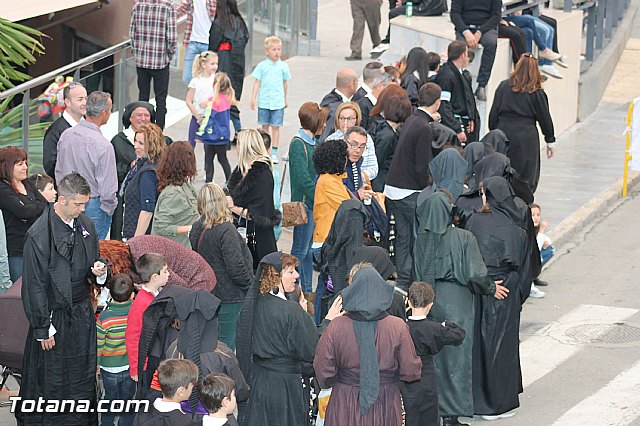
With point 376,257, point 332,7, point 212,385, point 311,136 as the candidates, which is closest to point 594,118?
point 332,7

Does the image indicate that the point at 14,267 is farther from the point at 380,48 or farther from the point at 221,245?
the point at 380,48

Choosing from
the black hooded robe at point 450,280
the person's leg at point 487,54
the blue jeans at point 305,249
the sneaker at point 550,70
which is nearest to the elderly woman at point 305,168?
the blue jeans at point 305,249

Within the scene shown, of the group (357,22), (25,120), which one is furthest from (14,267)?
(357,22)

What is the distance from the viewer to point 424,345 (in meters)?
9.62

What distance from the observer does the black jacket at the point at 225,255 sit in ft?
34.5

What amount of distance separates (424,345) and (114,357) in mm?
2399

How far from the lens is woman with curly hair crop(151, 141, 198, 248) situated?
36.7ft

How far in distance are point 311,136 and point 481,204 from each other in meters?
2.04

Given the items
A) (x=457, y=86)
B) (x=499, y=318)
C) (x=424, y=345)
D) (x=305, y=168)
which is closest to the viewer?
(x=424, y=345)

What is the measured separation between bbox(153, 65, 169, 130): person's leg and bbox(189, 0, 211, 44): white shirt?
1657 mm

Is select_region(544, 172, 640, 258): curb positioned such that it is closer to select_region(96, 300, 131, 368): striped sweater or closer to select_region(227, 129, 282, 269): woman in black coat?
select_region(227, 129, 282, 269): woman in black coat

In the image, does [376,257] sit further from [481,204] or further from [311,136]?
[311,136]

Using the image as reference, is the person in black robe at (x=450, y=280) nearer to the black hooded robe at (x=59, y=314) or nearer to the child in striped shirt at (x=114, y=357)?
the child in striped shirt at (x=114, y=357)

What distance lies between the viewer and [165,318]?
9.20 metres
